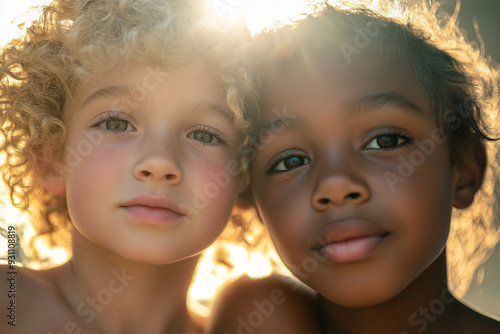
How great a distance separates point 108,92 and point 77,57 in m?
0.16

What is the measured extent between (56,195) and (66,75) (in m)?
0.43

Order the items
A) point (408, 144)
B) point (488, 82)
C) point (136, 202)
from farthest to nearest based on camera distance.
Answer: point (488, 82), point (408, 144), point (136, 202)

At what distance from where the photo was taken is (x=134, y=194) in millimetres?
1547

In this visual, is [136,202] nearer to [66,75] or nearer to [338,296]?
[66,75]

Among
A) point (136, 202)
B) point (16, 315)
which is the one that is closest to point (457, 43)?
point (136, 202)

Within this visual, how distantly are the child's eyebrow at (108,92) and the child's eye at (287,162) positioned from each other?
0.49 m

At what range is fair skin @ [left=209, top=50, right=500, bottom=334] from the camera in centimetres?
157

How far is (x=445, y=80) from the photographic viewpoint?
1.85 m

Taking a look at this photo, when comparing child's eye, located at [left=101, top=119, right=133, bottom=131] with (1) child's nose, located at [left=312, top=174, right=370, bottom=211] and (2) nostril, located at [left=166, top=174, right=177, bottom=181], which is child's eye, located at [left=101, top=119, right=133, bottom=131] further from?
(1) child's nose, located at [left=312, top=174, right=370, bottom=211]

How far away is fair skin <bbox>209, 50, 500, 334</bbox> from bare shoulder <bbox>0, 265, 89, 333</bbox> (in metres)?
0.50

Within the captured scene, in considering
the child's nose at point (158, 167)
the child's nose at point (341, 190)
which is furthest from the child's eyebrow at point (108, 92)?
the child's nose at point (341, 190)

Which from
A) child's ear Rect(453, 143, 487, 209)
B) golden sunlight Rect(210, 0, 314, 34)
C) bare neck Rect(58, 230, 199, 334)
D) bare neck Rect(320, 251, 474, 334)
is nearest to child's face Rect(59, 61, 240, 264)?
bare neck Rect(58, 230, 199, 334)

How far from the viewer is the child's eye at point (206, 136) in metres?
1.71

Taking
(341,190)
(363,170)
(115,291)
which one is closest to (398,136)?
(363,170)
